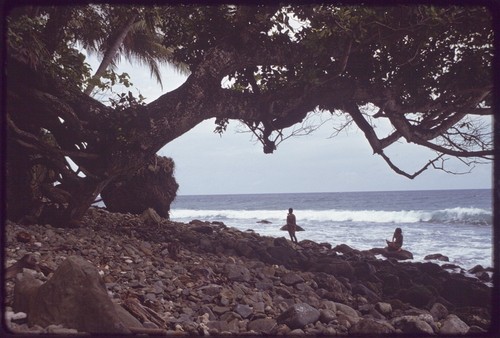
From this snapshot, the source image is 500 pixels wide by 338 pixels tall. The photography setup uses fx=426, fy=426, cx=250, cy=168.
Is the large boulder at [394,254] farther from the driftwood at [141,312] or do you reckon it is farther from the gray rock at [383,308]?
the driftwood at [141,312]

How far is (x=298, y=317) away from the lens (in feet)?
12.2

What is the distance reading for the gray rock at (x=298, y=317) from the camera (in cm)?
371

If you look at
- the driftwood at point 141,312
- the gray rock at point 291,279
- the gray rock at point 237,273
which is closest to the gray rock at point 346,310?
the gray rock at point 291,279

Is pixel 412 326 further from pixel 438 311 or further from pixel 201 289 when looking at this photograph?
pixel 201 289

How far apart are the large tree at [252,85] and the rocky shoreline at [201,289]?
1.01 m

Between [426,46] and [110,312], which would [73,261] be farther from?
[426,46]

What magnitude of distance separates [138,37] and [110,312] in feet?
36.6

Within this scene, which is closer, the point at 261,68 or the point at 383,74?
the point at 383,74

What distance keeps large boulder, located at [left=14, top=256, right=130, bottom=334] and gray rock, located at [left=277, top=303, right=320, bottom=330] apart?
1.55 metres

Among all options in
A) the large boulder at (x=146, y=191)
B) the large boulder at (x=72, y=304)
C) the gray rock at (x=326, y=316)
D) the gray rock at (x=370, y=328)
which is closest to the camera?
the large boulder at (x=72, y=304)

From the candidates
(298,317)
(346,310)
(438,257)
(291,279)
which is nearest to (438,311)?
(346,310)

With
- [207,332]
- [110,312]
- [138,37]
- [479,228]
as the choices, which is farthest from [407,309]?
[479,228]

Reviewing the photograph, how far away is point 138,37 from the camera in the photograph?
1248 cm

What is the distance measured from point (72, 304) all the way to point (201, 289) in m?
1.75
